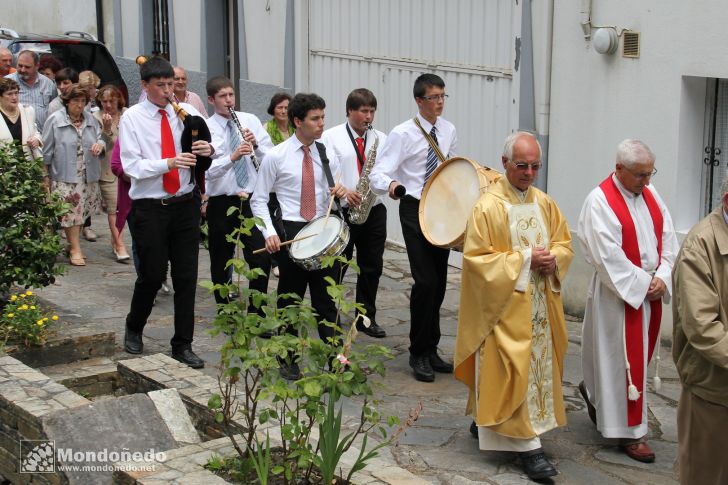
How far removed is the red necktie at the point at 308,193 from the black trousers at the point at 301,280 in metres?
0.08

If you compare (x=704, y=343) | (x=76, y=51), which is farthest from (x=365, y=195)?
(x=76, y=51)

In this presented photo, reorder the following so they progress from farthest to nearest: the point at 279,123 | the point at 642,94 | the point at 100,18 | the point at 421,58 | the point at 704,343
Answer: the point at 100,18, the point at 421,58, the point at 279,123, the point at 642,94, the point at 704,343

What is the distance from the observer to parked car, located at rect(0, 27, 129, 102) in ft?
48.4

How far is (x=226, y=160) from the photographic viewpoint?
338 inches

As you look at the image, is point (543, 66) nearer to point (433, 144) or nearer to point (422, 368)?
point (433, 144)

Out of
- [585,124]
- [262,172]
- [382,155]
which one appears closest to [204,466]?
[262,172]

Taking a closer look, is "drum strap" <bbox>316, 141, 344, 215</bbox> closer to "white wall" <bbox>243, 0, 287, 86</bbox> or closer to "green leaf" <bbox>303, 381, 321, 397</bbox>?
"green leaf" <bbox>303, 381, 321, 397</bbox>

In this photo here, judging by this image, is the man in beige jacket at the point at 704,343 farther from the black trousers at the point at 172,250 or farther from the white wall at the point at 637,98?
the black trousers at the point at 172,250

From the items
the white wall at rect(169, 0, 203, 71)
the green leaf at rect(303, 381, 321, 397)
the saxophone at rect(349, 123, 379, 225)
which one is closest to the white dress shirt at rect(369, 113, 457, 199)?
the saxophone at rect(349, 123, 379, 225)

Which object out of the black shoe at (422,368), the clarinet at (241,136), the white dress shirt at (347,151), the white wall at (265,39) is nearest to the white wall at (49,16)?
the white wall at (265,39)

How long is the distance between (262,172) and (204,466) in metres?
2.79

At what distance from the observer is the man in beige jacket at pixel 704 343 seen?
195 inches

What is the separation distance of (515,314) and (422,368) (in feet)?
5.81

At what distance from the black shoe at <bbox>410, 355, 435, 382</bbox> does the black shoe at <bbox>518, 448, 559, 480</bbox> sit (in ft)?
5.32
